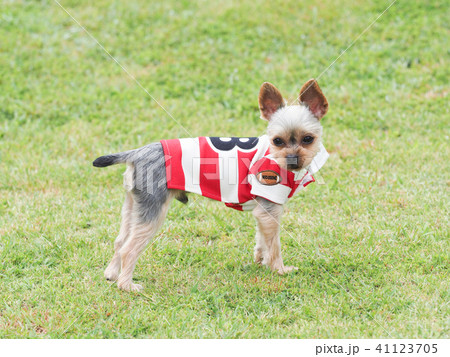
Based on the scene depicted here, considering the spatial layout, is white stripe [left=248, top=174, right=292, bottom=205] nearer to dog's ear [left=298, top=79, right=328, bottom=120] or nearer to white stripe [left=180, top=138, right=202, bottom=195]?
white stripe [left=180, top=138, right=202, bottom=195]

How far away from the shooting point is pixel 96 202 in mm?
6422

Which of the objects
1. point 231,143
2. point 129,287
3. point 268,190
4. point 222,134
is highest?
point 231,143

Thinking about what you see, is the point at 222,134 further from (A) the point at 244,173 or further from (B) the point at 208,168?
(B) the point at 208,168

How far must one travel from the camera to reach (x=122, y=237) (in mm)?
4758

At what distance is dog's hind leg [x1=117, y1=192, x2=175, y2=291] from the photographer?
450cm

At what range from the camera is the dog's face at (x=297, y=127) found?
449 centimetres

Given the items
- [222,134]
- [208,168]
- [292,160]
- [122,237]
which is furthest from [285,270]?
[222,134]

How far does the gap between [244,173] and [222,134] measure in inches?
142

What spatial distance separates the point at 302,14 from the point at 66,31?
5233 millimetres

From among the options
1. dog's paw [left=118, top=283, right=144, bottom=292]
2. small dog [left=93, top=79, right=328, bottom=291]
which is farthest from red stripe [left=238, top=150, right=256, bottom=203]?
dog's paw [left=118, top=283, right=144, bottom=292]

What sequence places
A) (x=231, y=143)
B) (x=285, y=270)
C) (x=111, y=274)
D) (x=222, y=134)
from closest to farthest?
(x=231, y=143) < (x=111, y=274) < (x=285, y=270) < (x=222, y=134)

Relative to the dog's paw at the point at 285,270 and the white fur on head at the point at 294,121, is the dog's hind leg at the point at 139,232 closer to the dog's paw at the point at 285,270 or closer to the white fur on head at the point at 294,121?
the white fur on head at the point at 294,121

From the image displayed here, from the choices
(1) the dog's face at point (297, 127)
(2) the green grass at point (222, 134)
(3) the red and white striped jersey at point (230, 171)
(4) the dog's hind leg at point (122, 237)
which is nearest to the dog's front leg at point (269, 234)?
(3) the red and white striped jersey at point (230, 171)

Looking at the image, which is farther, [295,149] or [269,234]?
[269,234]
